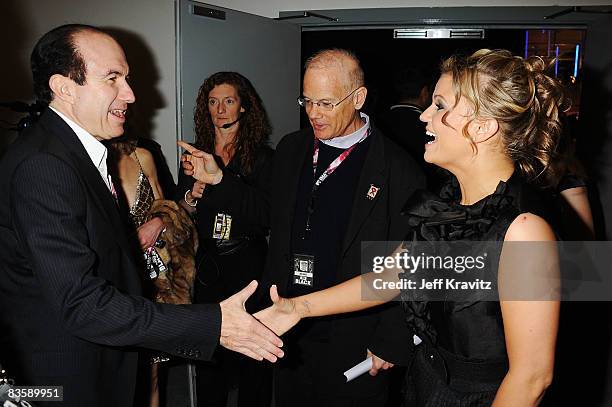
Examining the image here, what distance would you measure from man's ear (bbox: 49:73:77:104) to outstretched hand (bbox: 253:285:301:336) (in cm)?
116

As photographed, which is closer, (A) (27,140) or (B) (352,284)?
(A) (27,140)

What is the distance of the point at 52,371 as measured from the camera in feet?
6.37

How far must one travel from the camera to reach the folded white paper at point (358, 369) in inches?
97.9

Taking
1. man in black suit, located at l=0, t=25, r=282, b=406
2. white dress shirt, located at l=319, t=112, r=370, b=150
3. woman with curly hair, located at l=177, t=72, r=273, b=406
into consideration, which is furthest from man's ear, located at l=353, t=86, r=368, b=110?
man in black suit, located at l=0, t=25, r=282, b=406

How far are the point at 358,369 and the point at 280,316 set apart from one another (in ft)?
1.47

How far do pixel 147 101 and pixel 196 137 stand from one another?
1.29 m

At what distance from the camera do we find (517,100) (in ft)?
5.90

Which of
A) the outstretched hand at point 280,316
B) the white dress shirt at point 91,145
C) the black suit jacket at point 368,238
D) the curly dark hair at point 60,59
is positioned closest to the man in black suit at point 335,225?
the black suit jacket at point 368,238

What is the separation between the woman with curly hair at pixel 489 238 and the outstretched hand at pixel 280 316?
0.59 meters

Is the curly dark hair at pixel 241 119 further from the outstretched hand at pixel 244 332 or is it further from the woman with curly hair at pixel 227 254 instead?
the outstretched hand at pixel 244 332

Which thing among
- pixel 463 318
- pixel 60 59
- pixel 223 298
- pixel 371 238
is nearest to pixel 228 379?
pixel 223 298

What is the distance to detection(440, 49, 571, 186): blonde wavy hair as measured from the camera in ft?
5.91

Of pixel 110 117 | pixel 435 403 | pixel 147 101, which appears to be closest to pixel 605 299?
pixel 435 403

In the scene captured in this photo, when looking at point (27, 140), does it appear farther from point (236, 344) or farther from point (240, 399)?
point (240, 399)
